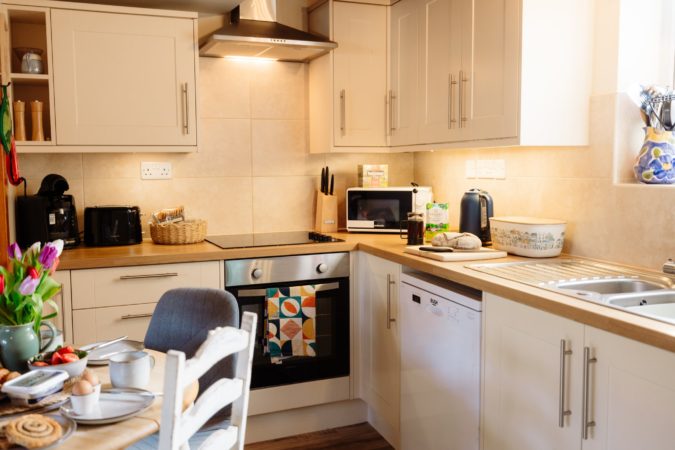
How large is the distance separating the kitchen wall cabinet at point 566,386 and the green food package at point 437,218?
903 millimetres

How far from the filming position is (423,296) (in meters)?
2.58

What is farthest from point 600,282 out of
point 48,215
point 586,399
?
point 48,215

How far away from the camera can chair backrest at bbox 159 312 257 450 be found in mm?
1233

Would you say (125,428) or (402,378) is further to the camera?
(402,378)

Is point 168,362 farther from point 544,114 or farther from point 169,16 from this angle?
point 169,16

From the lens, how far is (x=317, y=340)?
3.14 metres

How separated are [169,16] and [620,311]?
2331mm

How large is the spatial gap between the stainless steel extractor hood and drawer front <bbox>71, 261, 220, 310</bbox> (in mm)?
1047

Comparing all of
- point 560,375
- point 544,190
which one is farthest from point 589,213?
point 560,375

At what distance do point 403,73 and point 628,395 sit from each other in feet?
7.08

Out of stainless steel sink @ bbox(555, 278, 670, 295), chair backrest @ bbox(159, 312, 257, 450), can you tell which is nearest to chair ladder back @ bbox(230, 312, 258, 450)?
chair backrest @ bbox(159, 312, 257, 450)

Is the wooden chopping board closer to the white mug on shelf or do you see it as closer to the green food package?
the green food package

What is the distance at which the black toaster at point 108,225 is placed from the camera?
120 inches

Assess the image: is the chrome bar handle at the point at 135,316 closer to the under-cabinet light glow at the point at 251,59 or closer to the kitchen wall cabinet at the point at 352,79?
the kitchen wall cabinet at the point at 352,79
